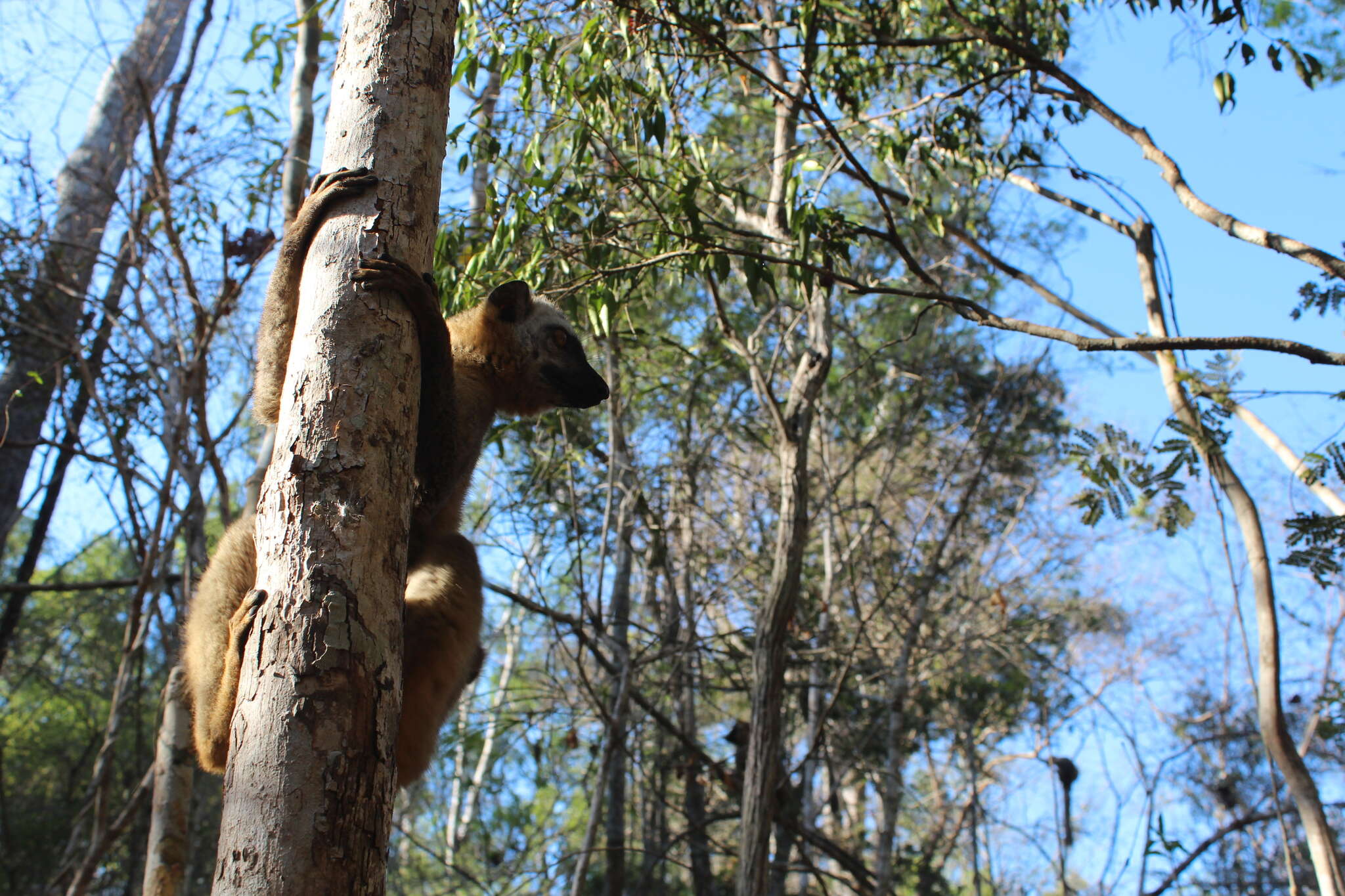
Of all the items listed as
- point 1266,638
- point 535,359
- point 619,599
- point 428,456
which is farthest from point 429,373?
point 619,599

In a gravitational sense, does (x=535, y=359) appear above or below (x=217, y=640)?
above

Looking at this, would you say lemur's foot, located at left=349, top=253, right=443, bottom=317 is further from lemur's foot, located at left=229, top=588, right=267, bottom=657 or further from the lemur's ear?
the lemur's ear

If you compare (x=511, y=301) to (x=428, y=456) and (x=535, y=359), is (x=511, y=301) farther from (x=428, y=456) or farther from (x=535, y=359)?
(x=428, y=456)

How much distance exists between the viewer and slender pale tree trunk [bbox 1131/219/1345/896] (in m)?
4.78

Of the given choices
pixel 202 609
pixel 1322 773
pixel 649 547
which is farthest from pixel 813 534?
pixel 1322 773

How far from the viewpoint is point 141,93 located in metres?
6.07

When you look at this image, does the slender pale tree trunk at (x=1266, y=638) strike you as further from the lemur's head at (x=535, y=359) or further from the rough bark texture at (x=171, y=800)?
the rough bark texture at (x=171, y=800)

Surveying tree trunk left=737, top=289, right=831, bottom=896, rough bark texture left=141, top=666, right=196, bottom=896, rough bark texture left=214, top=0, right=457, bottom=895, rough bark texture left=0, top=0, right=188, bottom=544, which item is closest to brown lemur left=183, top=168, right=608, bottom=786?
rough bark texture left=214, top=0, right=457, bottom=895

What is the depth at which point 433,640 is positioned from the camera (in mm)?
3824

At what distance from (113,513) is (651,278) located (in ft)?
16.3

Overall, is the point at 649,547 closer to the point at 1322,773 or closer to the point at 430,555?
the point at 430,555

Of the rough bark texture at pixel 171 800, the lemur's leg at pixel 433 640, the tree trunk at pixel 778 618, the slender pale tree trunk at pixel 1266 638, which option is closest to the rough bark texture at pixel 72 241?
the rough bark texture at pixel 171 800

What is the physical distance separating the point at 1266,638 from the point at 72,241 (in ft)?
37.3

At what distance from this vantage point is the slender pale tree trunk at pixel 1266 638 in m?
4.78
